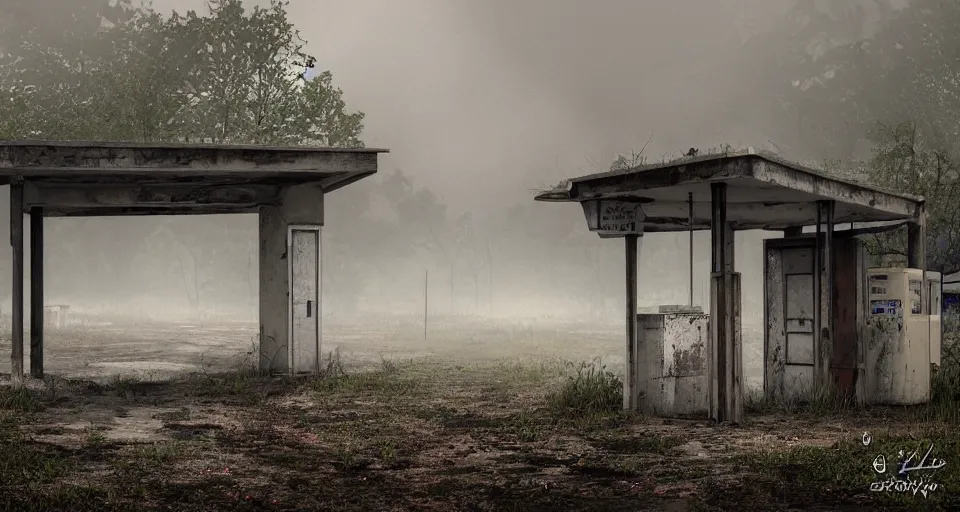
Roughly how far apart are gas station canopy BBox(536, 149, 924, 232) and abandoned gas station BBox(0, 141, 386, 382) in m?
4.59

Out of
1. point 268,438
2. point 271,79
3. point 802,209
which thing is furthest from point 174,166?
point 271,79

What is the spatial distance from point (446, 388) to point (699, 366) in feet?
17.6

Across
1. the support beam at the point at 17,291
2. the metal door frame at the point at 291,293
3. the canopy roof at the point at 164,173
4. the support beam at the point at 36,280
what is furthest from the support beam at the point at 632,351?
the support beam at the point at 36,280

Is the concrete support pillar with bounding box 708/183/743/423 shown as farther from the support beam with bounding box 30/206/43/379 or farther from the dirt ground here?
the support beam with bounding box 30/206/43/379

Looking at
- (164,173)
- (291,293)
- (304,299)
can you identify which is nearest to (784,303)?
(304,299)

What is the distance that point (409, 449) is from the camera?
9359 millimetres

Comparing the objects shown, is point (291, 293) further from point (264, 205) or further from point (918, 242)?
point (918, 242)

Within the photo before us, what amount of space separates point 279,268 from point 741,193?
327 inches

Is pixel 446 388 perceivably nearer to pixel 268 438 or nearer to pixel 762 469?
pixel 268 438

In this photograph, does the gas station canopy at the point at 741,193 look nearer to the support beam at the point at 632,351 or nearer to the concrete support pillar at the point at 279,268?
the support beam at the point at 632,351

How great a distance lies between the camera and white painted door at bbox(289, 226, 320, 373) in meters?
15.6

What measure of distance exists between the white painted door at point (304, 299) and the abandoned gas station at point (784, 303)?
18.0ft

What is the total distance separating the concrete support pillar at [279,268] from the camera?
15680 mm

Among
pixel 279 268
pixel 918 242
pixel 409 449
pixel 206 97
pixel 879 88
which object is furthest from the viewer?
pixel 879 88
